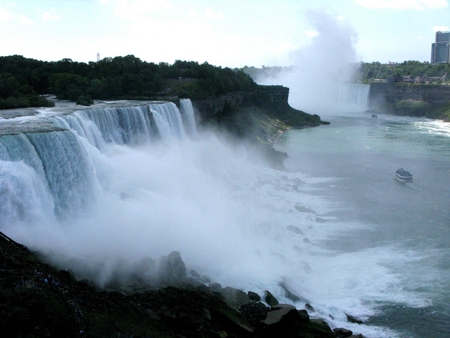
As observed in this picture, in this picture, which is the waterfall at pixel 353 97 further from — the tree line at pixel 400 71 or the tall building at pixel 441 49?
the tall building at pixel 441 49

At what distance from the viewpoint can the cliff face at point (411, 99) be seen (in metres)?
64.5

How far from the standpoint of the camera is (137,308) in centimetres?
854

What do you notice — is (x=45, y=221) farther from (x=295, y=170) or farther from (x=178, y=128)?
(x=295, y=170)

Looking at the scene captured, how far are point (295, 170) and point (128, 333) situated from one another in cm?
2125

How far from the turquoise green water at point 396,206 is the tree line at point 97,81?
855 centimetres

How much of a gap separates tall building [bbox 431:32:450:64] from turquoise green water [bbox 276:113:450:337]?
10919 cm

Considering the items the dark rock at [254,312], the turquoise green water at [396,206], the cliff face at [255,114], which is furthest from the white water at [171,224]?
the cliff face at [255,114]

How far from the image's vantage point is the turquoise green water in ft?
39.6

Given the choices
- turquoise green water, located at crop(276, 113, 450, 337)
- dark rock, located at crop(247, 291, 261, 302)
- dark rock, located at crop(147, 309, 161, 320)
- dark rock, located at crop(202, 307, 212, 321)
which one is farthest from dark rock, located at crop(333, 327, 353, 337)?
dark rock, located at crop(147, 309, 161, 320)

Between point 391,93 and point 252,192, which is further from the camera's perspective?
point 391,93

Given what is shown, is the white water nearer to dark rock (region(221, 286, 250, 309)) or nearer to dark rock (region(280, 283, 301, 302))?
dark rock (region(280, 283, 301, 302))

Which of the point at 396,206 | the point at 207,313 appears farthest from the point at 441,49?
the point at 207,313

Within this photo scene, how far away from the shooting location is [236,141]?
33.8m

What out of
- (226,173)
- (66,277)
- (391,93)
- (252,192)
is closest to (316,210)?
(252,192)
